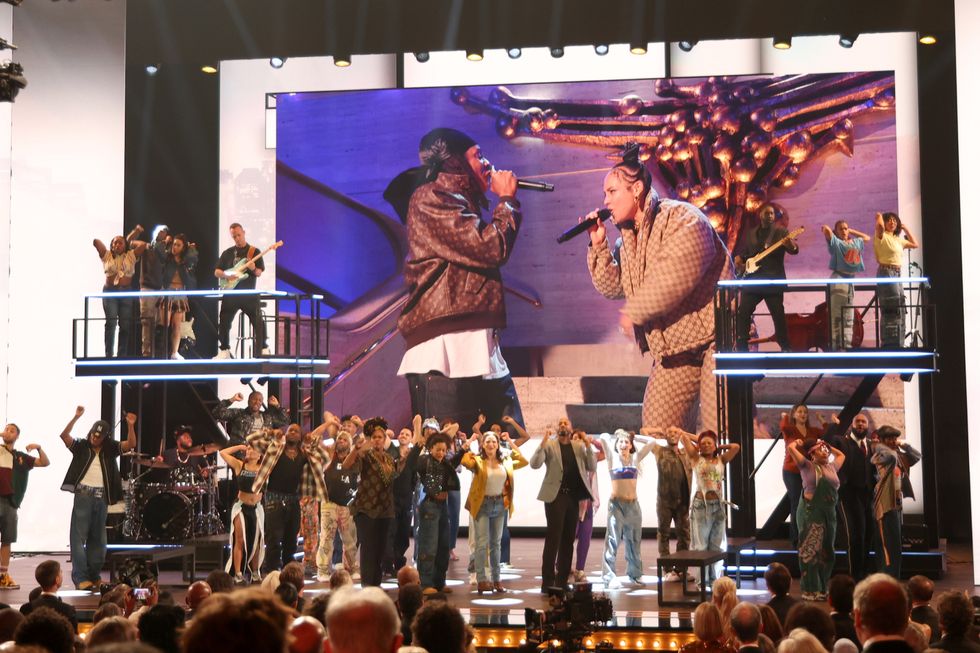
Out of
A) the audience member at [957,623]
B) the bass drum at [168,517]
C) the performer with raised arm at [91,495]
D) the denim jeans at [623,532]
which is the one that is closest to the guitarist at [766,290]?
the denim jeans at [623,532]

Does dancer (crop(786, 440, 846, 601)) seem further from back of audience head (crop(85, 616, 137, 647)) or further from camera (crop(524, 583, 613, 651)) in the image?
back of audience head (crop(85, 616, 137, 647))

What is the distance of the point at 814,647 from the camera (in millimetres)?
4879

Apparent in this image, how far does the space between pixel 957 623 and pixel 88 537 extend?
383 inches

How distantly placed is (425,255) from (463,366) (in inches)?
68.2

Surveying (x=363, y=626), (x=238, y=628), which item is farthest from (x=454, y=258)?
(x=238, y=628)

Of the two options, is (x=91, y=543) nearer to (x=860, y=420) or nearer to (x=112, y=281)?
(x=112, y=281)

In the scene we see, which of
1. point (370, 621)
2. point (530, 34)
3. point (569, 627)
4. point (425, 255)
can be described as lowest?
point (569, 627)

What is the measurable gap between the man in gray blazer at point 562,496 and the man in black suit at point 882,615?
7.81m

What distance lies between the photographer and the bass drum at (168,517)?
566 inches

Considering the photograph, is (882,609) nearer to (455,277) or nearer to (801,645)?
(801,645)

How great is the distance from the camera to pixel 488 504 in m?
12.7

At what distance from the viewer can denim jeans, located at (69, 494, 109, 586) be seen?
1329cm

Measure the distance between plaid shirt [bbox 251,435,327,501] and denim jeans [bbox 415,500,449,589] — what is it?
1.19 m

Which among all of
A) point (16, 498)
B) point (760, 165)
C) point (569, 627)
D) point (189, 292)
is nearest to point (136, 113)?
point (189, 292)
